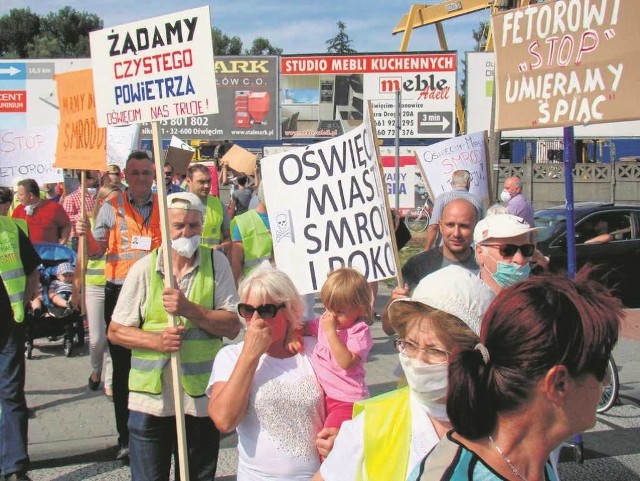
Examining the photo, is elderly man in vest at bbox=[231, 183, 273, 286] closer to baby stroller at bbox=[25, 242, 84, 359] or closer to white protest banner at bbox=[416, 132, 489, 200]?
baby stroller at bbox=[25, 242, 84, 359]

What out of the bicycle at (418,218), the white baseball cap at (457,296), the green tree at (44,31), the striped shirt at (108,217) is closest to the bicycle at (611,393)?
the striped shirt at (108,217)

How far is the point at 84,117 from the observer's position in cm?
627

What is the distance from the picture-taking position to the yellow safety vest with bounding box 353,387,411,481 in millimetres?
2053

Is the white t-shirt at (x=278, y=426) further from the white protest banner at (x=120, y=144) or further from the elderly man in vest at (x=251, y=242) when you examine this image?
the white protest banner at (x=120, y=144)

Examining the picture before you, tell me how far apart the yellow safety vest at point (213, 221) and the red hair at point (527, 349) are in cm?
522

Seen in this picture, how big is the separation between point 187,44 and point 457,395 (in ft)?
10.0

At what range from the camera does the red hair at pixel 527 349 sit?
153 centimetres

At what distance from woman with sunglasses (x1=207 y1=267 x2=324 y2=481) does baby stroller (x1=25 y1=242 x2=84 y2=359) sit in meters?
5.68

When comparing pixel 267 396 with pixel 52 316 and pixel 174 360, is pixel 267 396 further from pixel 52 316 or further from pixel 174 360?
pixel 52 316

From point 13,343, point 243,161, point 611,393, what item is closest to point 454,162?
point 611,393

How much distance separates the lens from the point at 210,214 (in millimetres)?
6691

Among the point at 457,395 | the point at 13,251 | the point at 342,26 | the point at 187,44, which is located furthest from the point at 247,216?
the point at 342,26

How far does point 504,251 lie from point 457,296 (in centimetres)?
170

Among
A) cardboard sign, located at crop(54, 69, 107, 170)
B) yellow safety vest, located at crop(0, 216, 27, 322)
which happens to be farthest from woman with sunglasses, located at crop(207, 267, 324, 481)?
cardboard sign, located at crop(54, 69, 107, 170)
